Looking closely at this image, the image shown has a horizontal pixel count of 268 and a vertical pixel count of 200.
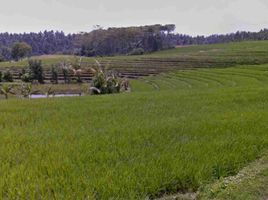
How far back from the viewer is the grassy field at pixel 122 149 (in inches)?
178

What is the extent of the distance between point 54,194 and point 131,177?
1023 mm

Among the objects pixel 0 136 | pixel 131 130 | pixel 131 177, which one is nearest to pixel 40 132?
pixel 0 136

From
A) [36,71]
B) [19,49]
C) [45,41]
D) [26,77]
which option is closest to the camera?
[26,77]

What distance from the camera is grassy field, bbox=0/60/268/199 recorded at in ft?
14.9

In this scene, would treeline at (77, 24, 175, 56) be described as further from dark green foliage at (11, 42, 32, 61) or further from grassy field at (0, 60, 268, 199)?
grassy field at (0, 60, 268, 199)

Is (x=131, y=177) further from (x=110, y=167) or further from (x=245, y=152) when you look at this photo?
(x=245, y=152)

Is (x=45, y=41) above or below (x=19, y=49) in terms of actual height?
above

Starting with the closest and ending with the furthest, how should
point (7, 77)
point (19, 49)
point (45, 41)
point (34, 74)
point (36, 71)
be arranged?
1. point (7, 77)
2. point (34, 74)
3. point (36, 71)
4. point (19, 49)
5. point (45, 41)

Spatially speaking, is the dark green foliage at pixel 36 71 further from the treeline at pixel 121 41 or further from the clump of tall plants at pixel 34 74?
the treeline at pixel 121 41

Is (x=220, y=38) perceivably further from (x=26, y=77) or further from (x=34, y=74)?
(x=26, y=77)

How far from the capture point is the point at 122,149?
594cm

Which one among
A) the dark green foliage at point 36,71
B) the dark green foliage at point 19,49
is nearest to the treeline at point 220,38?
the dark green foliage at point 19,49

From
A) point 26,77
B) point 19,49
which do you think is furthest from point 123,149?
point 19,49

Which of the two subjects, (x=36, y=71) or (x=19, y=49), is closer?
(x=36, y=71)
